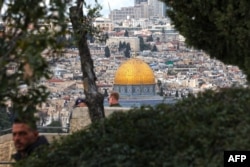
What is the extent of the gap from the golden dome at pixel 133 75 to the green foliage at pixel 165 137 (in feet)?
245

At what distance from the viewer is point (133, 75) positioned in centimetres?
8238

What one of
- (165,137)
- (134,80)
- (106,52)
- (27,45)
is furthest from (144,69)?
(27,45)

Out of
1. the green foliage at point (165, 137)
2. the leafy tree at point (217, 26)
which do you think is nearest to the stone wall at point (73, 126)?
the leafy tree at point (217, 26)

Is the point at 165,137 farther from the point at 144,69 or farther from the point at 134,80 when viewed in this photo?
the point at 144,69

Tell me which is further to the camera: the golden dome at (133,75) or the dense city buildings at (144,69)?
the golden dome at (133,75)

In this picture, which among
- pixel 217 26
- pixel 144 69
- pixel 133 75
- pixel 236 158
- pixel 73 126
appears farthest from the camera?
pixel 144 69

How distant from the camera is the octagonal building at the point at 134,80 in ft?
261

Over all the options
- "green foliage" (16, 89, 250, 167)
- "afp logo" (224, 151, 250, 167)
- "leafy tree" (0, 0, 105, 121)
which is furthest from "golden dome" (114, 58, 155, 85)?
Answer: "afp logo" (224, 151, 250, 167)

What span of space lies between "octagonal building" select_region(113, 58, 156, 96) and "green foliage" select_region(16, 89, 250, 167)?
7240cm

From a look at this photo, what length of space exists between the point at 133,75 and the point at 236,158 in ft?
256

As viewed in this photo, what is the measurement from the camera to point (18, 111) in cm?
463

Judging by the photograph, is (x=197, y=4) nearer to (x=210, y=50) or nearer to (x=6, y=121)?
(x=210, y=50)

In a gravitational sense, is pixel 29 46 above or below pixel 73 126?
above

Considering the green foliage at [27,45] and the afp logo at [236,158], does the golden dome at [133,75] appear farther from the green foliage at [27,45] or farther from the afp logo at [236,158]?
the afp logo at [236,158]
